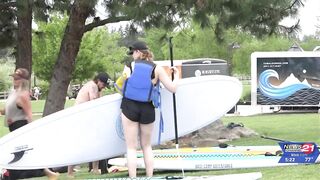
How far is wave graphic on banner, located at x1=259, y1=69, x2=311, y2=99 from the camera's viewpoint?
24891 millimetres

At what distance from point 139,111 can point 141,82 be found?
325 mm

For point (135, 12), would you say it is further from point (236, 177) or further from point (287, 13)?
point (236, 177)

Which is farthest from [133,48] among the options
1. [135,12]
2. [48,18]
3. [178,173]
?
[48,18]

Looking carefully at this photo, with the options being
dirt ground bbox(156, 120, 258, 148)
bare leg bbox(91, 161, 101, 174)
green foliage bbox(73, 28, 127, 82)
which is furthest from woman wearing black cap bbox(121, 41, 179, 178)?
green foliage bbox(73, 28, 127, 82)

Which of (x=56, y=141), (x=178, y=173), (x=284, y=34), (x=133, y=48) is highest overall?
(x=284, y=34)

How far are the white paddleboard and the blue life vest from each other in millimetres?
966

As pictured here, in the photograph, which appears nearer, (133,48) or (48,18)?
(133,48)

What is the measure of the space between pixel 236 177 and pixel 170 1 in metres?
4.90

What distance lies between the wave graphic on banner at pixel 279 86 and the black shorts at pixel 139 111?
19.2 metres

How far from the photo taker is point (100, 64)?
42250 millimetres

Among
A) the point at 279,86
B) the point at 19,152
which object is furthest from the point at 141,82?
the point at 279,86

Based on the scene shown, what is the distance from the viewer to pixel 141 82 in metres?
6.47

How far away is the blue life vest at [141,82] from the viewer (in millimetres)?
6453

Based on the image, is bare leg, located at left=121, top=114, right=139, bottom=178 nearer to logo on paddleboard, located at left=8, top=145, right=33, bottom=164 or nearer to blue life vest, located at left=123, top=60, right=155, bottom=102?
blue life vest, located at left=123, top=60, right=155, bottom=102
